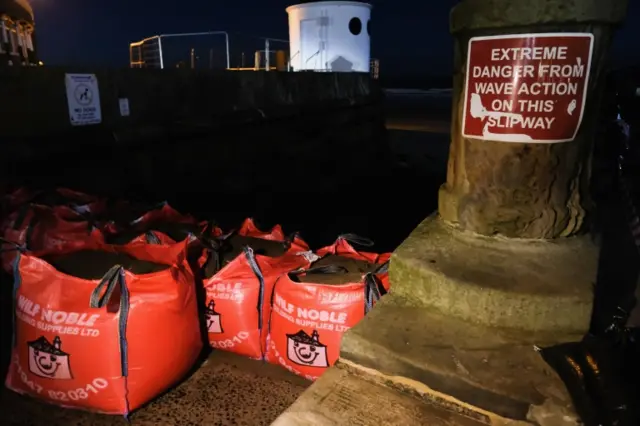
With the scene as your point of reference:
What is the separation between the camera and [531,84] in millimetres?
1899

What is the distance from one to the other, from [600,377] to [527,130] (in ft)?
3.10

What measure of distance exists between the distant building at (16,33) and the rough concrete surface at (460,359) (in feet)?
13.9

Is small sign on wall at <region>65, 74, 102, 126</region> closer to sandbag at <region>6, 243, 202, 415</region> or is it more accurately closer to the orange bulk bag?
sandbag at <region>6, 243, 202, 415</region>

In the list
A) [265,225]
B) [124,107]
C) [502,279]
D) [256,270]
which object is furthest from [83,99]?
[502,279]

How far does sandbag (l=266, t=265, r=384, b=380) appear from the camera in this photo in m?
2.47

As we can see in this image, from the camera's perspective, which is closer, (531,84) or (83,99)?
(531,84)

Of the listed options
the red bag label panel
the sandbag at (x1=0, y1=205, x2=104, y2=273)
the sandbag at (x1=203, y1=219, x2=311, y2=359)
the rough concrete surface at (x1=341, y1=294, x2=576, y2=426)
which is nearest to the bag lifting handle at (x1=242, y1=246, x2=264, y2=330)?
the sandbag at (x1=203, y1=219, x2=311, y2=359)

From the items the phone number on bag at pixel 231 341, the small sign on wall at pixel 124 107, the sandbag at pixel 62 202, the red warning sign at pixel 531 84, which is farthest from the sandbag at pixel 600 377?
the small sign on wall at pixel 124 107

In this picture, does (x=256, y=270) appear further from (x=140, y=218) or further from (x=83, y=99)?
(x=83, y=99)

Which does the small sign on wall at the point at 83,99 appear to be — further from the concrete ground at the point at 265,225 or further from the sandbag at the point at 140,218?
the concrete ground at the point at 265,225

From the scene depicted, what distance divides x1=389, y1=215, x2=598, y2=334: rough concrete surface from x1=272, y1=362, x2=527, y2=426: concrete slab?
0.40m

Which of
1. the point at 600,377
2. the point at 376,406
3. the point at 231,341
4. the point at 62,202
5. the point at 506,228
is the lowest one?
the point at 231,341

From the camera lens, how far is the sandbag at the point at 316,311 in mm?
2469

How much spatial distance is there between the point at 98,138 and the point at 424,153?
1014 centimetres
